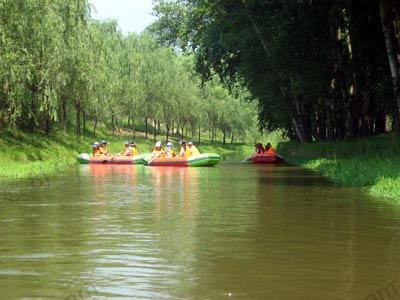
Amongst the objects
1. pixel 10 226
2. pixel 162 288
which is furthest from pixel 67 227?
pixel 162 288

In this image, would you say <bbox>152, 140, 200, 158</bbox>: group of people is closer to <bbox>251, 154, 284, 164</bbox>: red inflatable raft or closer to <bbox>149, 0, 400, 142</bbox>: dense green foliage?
<bbox>251, 154, 284, 164</bbox>: red inflatable raft

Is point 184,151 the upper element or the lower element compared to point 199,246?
upper

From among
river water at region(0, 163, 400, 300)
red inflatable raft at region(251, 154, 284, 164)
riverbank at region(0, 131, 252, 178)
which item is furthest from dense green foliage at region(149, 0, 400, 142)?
riverbank at region(0, 131, 252, 178)

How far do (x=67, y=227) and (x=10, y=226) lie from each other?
90 centimetres

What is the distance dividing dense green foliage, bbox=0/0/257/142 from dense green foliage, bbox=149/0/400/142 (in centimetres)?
655

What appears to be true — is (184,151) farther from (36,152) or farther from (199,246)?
(199,246)

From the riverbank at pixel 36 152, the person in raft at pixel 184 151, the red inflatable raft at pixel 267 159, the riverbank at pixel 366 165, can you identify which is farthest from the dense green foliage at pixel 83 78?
the riverbank at pixel 366 165

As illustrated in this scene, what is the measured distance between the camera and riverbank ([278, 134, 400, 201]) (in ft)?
46.3

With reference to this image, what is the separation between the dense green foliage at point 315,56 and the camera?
20.3 m

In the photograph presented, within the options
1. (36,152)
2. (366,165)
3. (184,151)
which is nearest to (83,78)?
(36,152)

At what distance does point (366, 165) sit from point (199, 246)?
412 inches

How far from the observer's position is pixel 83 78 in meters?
34.6

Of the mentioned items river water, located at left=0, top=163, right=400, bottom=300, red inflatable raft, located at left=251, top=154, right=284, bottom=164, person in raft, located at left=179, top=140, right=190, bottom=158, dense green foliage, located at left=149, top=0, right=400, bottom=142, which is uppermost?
dense green foliage, located at left=149, top=0, right=400, bottom=142

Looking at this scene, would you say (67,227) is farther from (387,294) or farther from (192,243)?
(387,294)
